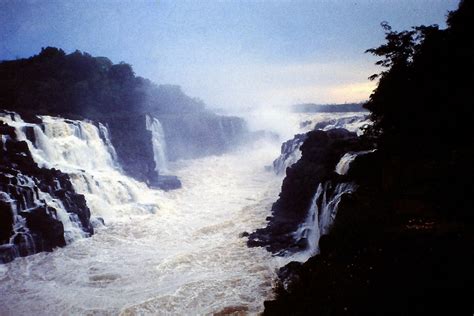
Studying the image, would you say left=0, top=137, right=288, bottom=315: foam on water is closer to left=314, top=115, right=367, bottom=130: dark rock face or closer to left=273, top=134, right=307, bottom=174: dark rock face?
left=273, top=134, right=307, bottom=174: dark rock face

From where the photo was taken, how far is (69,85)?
48.2 meters

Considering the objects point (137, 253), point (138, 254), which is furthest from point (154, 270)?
point (137, 253)

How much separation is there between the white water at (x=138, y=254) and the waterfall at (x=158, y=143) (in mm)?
14445

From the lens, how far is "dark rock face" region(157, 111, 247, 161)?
211 feet

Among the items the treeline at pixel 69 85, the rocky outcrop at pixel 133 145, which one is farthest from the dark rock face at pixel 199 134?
the rocky outcrop at pixel 133 145

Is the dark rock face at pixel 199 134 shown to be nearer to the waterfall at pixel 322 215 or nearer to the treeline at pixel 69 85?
the treeline at pixel 69 85

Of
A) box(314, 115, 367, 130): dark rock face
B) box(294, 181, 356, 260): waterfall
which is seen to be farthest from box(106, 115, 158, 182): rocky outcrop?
box(314, 115, 367, 130): dark rock face

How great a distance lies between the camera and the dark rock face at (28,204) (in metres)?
21.3

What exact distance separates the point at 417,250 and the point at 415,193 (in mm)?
5423

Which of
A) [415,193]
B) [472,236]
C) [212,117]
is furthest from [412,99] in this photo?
[212,117]

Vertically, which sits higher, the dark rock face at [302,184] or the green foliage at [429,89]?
the green foliage at [429,89]

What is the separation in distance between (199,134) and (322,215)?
168 ft

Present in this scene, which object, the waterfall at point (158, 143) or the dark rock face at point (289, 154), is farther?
the waterfall at point (158, 143)

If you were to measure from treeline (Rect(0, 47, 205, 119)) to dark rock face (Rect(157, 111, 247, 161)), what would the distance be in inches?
289
